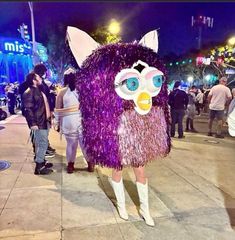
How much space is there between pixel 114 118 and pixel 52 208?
146 cm

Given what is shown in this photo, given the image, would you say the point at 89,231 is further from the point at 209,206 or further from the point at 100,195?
the point at 209,206

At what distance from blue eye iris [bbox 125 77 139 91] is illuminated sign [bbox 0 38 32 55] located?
114ft

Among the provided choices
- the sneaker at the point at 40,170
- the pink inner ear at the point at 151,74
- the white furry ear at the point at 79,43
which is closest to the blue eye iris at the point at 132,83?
the pink inner ear at the point at 151,74

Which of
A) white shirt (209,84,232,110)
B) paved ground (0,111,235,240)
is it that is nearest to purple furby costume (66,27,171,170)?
paved ground (0,111,235,240)

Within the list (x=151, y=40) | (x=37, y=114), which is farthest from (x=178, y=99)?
(x=151, y=40)

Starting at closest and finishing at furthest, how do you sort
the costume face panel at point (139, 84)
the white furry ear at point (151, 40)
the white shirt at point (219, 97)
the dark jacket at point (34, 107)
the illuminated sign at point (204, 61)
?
the costume face panel at point (139, 84)
the white furry ear at point (151, 40)
the dark jacket at point (34, 107)
the white shirt at point (219, 97)
the illuminated sign at point (204, 61)

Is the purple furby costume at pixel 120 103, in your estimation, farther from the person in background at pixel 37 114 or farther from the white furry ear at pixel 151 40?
the person in background at pixel 37 114

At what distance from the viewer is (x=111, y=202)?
134 inches

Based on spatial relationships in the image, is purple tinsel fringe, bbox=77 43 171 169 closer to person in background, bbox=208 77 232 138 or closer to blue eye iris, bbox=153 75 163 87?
blue eye iris, bbox=153 75 163 87

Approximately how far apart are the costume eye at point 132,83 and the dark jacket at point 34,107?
2.09 m

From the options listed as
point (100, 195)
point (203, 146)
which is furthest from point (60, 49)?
point (100, 195)

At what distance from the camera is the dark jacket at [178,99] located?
7477 millimetres

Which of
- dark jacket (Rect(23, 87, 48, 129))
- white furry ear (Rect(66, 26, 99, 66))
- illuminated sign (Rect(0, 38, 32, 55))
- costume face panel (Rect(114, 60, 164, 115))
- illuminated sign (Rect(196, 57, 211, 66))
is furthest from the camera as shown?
illuminated sign (Rect(0, 38, 32, 55))

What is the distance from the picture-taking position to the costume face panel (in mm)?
2559
